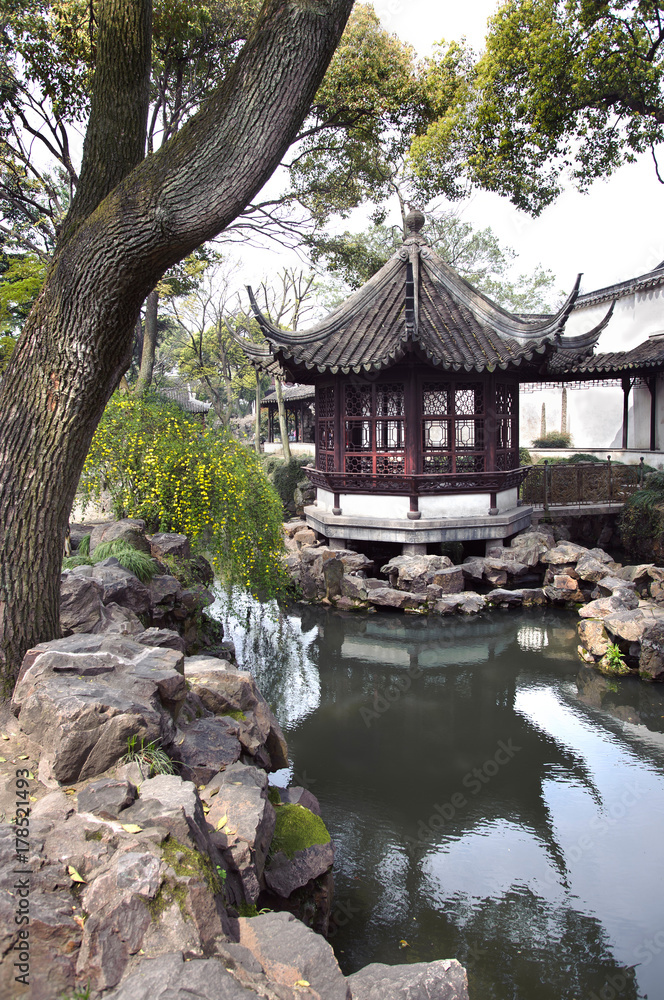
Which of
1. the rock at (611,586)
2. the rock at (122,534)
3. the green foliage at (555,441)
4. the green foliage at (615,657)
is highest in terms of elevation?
the green foliage at (555,441)

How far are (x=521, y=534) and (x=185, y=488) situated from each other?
6804 millimetres

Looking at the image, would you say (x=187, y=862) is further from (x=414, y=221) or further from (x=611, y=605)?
(x=414, y=221)

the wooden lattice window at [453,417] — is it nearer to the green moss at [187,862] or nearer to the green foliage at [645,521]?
the green foliage at [645,521]

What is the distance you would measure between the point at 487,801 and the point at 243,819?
263 centimetres

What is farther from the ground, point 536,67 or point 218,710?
point 536,67

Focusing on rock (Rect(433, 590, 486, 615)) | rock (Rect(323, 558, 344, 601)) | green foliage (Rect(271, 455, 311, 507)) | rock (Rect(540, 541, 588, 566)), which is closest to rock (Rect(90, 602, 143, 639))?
rock (Rect(323, 558, 344, 601))

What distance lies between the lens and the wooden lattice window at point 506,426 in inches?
448

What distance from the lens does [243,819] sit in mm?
2953

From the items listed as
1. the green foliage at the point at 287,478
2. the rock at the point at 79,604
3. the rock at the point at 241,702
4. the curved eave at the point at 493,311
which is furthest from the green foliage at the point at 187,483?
the green foliage at the point at 287,478

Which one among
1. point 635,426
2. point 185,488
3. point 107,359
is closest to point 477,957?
point 107,359

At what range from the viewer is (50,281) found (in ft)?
11.1

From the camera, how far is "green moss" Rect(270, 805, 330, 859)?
134 inches

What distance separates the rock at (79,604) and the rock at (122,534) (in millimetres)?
1898

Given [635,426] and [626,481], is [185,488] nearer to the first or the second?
[626,481]
